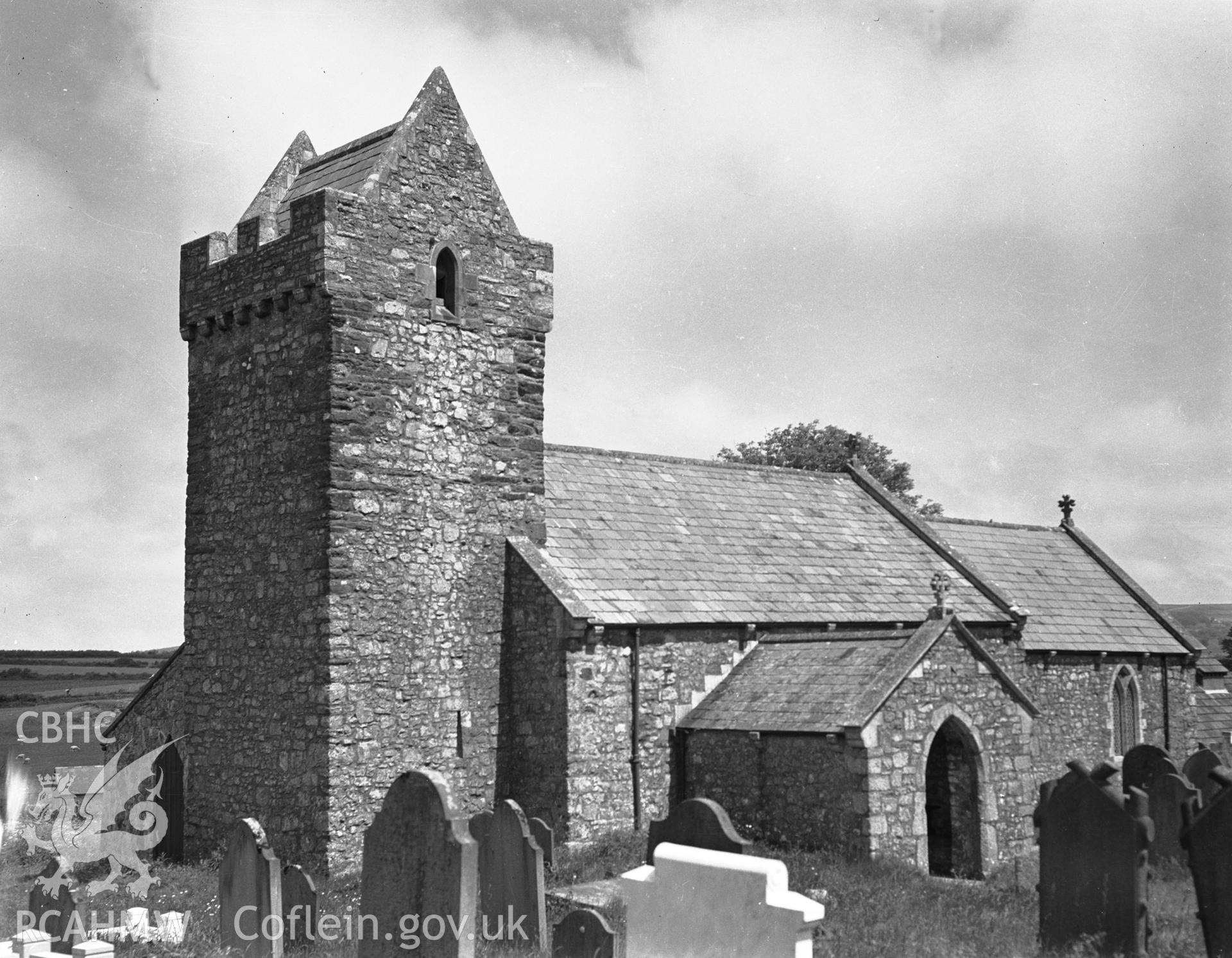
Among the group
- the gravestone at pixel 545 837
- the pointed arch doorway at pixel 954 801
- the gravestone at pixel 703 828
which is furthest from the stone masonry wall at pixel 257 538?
the pointed arch doorway at pixel 954 801

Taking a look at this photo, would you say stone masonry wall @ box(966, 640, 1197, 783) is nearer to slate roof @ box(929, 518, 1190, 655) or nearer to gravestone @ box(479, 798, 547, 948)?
slate roof @ box(929, 518, 1190, 655)

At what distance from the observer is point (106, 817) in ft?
71.7

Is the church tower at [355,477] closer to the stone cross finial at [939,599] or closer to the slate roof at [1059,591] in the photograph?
the stone cross finial at [939,599]

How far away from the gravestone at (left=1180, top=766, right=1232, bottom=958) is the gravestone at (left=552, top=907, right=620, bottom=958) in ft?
16.6

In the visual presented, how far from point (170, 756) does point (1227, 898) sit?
641 inches

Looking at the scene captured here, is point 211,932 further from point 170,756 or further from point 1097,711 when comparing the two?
point 1097,711

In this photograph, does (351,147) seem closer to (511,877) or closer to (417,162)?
(417,162)

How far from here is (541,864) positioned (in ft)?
44.9

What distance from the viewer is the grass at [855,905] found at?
12.4 m

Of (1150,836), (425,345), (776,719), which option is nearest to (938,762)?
(776,719)

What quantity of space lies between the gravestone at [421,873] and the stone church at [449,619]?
261 inches

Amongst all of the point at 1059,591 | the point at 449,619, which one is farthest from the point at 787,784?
the point at 1059,591

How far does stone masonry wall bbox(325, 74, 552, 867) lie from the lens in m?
18.2

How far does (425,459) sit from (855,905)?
8836 mm
